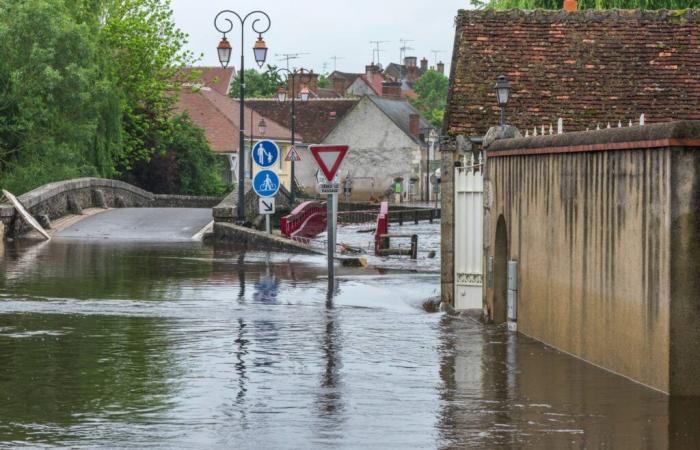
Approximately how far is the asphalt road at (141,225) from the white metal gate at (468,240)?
15.5 metres

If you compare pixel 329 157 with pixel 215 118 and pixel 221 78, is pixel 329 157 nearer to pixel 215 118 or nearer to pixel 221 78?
pixel 215 118

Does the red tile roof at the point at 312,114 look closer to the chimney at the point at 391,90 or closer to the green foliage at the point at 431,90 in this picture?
the chimney at the point at 391,90

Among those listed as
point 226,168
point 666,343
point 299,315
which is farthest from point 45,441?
point 226,168

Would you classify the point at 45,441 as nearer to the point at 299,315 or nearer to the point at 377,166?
the point at 299,315

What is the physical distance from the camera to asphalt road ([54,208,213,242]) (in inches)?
1395

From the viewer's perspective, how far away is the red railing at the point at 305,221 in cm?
4194

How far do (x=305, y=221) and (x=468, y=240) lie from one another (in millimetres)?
25405

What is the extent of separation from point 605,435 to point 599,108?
1458cm

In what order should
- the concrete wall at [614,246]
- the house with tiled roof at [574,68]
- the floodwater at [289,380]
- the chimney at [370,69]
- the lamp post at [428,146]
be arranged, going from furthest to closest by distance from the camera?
the chimney at [370,69] → the lamp post at [428,146] → the house with tiled roof at [574,68] → the concrete wall at [614,246] → the floodwater at [289,380]

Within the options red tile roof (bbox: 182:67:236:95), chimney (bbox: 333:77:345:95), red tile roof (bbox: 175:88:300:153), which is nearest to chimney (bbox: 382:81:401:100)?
red tile roof (bbox: 182:67:236:95)

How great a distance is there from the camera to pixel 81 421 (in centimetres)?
1002

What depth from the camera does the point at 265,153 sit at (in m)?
30.2

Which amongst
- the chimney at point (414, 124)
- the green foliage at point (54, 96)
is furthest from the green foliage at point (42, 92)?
the chimney at point (414, 124)

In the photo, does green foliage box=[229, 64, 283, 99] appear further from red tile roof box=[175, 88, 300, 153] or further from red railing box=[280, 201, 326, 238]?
red railing box=[280, 201, 326, 238]
